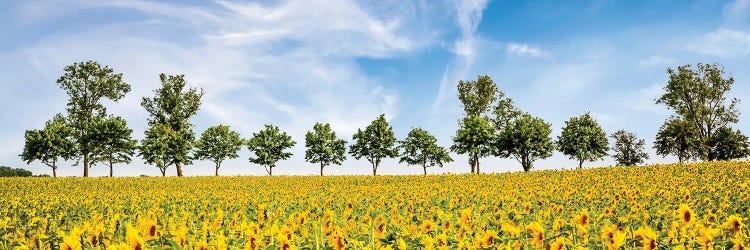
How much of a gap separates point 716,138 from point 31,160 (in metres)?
83.1

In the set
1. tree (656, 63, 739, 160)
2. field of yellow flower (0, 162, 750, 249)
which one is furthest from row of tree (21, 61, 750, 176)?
field of yellow flower (0, 162, 750, 249)

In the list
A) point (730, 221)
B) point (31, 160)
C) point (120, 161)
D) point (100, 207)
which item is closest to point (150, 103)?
point (120, 161)

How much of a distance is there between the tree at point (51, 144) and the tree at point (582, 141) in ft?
197

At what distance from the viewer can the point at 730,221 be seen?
18.0 ft

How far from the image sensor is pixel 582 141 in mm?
64750

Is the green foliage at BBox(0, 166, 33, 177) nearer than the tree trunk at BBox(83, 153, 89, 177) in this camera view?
No

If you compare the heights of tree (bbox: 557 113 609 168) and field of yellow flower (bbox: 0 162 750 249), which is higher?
tree (bbox: 557 113 609 168)

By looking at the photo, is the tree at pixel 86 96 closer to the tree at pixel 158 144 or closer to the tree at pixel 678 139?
the tree at pixel 158 144

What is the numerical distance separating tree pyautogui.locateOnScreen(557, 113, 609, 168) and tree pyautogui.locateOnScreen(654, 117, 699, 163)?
6.41 m

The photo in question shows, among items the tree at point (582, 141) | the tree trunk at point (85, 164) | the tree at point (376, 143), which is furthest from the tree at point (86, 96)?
the tree at point (582, 141)

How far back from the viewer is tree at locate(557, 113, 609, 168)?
64.9 metres

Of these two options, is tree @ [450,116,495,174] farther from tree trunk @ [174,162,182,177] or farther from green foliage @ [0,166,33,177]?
green foliage @ [0,166,33,177]

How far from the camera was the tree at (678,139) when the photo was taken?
5953 centimetres

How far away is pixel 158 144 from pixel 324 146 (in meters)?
19.5
